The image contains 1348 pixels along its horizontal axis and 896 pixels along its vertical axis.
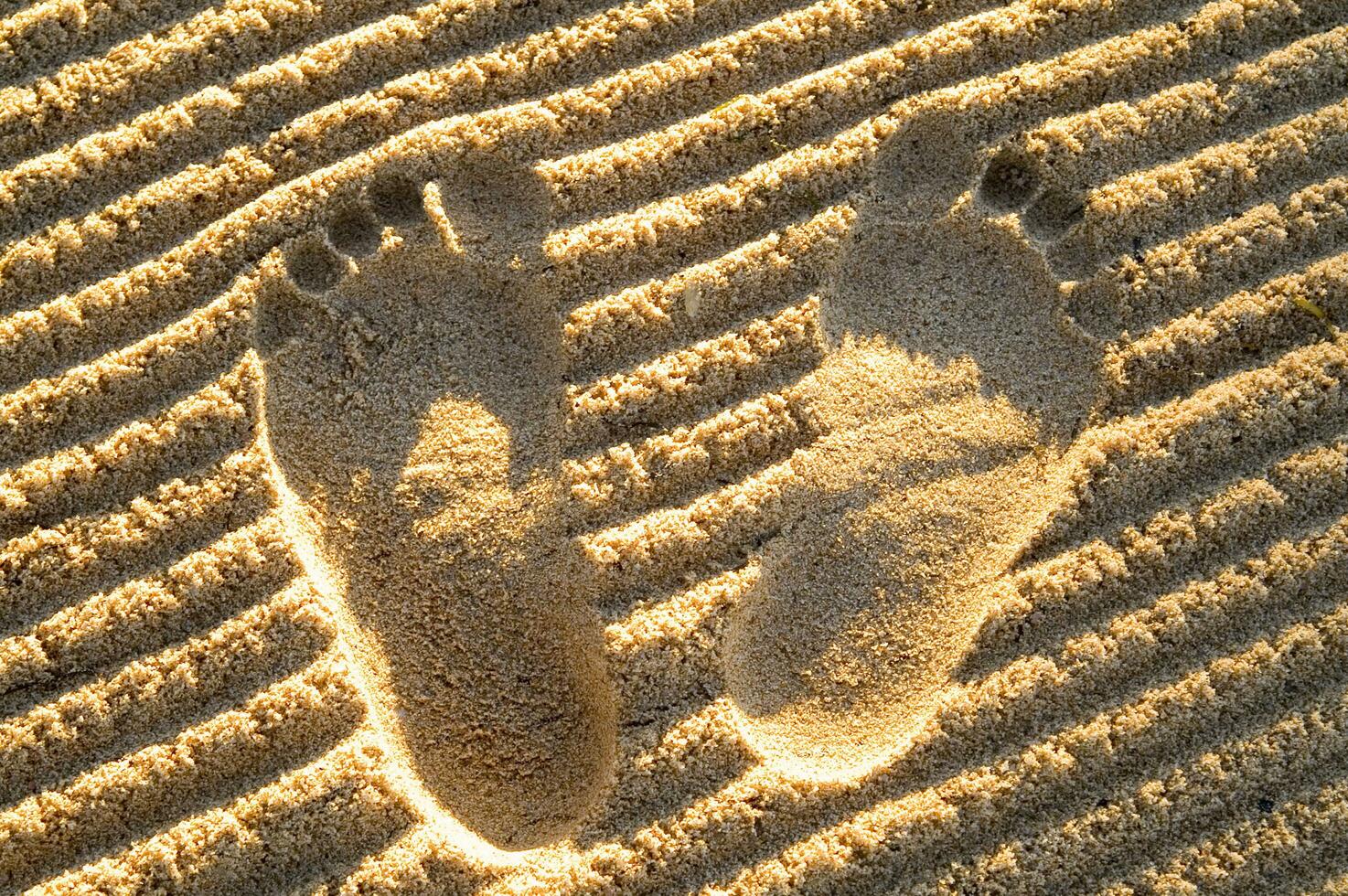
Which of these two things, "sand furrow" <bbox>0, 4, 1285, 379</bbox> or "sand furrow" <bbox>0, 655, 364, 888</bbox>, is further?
"sand furrow" <bbox>0, 4, 1285, 379</bbox>

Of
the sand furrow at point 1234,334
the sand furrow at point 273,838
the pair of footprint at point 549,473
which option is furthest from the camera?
the sand furrow at point 1234,334

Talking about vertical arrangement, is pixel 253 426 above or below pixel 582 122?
below

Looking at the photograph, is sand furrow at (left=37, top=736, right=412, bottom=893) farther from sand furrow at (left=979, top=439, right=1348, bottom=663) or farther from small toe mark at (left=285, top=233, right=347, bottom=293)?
sand furrow at (left=979, top=439, right=1348, bottom=663)

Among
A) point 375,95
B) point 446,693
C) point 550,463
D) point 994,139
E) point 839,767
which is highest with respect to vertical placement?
point 375,95

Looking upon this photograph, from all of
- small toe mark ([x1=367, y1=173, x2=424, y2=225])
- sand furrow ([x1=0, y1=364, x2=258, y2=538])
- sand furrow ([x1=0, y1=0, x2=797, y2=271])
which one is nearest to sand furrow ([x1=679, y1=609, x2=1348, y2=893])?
sand furrow ([x1=0, y1=364, x2=258, y2=538])

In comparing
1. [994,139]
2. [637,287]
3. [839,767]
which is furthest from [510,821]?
[994,139]

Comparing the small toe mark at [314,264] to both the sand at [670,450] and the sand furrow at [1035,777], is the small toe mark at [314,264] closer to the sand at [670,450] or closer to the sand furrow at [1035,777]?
the sand at [670,450]

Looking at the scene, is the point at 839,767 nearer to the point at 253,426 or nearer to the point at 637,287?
the point at 637,287

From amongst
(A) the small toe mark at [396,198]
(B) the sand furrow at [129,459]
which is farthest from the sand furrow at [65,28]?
(B) the sand furrow at [129,459]
